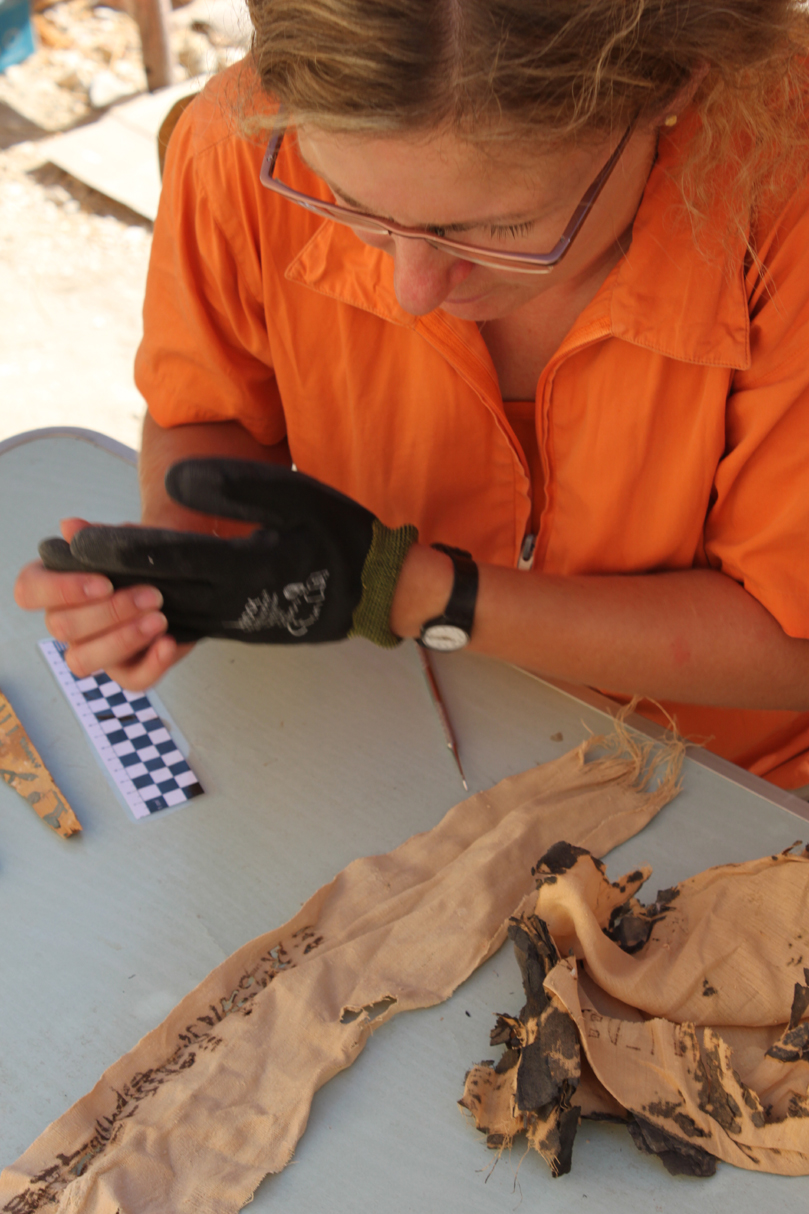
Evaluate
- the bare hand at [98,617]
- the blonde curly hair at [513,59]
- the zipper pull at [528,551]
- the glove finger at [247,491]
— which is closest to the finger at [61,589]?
the bare hand at [98,617]

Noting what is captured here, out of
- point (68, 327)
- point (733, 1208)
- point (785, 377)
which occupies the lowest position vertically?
point (68, 327)

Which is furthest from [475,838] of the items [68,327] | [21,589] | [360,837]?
[68,327]

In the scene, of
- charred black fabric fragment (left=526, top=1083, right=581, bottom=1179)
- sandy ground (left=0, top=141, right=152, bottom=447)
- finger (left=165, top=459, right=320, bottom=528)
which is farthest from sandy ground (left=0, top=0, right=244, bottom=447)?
charred black fabric fragment (left=526, top=1083, right=581, bottom=1179)

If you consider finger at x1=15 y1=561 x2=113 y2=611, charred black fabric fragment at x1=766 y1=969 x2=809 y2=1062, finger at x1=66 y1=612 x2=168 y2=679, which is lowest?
charred black fabric fragment at x1=766 y1=969 x2=809 y2=1062

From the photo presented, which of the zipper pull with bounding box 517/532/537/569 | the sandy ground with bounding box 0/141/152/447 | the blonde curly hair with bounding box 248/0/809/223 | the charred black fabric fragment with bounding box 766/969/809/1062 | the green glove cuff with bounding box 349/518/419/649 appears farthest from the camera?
the sandy ground with bounding box 0/141/152/447

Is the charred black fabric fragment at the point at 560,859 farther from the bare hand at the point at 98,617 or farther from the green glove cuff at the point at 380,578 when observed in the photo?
the bare hand at the point at 98,617

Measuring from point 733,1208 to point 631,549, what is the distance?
0.72 metres

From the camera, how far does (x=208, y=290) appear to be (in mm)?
1251

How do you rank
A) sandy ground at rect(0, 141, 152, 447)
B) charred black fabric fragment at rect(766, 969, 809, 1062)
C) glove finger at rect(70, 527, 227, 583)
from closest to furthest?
charred black fabric fragment at rect(766, 969, 809, 1062), glove finger at rect(70, 527, 227, 583), sandy ground at rect(0, 141, 152, 447)

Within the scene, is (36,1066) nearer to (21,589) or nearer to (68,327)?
(21,589)

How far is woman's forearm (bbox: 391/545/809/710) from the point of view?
3.69 ft

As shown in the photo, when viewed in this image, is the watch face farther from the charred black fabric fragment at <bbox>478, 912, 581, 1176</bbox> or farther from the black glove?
the charred black fabric fragment at <bbox>478, 912, 581, 1176</bbox>

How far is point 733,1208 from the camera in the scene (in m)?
0.78

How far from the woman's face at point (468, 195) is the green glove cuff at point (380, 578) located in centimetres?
25
